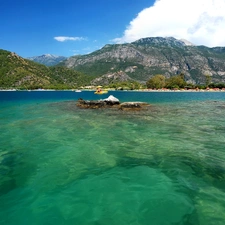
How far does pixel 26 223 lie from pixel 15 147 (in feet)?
35.5

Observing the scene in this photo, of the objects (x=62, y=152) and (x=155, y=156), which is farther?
(x=62, y=152)

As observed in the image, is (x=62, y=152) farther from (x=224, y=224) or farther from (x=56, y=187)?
(x=224, y=224)

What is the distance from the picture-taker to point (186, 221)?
766cm

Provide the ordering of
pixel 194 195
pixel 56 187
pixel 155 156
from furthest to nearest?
pixel 155 156
pixel 56 187
pixel 194 195

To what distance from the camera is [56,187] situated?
10.3 metres

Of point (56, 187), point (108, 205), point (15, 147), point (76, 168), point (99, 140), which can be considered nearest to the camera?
point (108, 205)

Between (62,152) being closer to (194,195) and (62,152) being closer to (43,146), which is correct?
(43,146)

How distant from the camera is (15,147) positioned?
17.3 meters

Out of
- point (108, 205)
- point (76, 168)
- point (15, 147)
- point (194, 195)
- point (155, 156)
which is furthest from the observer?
point (15, 147)

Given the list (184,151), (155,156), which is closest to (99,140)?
(155,156)

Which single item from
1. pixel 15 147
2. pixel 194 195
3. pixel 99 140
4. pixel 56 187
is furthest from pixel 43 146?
pixel 194 195

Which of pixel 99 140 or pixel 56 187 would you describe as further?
pixel 99 140

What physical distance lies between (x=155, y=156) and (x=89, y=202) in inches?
279

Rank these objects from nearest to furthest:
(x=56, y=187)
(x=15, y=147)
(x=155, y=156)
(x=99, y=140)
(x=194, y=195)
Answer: (x=194, y=195)
(x=56, y=187)
(x=155, y=156)
(x=15, y=147)
(x=99, y=140)
